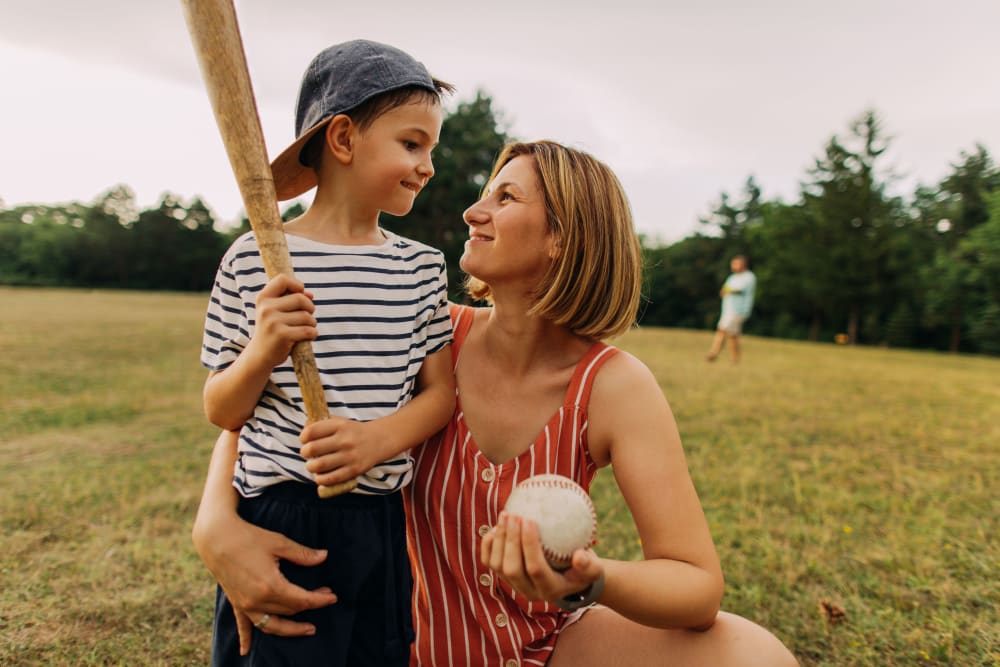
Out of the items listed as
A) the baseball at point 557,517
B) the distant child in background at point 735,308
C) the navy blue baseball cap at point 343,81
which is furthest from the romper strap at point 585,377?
the distant child in background at point 735,308

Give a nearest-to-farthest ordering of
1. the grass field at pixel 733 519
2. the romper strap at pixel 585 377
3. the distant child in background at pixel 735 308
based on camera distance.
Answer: the romper strap at pixel 585 377
the grass field at pixel 733 519
the distant child in background at pixel 735 308

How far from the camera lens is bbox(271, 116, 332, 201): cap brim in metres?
1.65

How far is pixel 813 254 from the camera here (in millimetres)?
40750

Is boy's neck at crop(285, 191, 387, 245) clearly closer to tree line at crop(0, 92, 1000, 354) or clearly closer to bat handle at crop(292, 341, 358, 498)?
bat handle at crop(292, 341, 358, 498)

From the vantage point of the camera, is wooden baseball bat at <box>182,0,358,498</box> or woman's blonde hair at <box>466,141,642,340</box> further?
woman's blonde hair at <box>466,141,642,340</box>

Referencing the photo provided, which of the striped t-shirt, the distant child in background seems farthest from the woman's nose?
the distant child in background

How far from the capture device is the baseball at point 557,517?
3.92ft

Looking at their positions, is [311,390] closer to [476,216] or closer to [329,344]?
[329,344]

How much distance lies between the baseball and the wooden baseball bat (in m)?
0.41

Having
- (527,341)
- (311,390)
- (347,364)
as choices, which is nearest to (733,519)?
(527,341)

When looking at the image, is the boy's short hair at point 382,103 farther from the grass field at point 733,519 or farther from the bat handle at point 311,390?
the grass field at point 733,519

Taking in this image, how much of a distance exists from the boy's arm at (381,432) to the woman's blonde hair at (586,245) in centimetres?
33

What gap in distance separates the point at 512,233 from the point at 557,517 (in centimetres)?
84

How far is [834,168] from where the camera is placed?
41750mm
